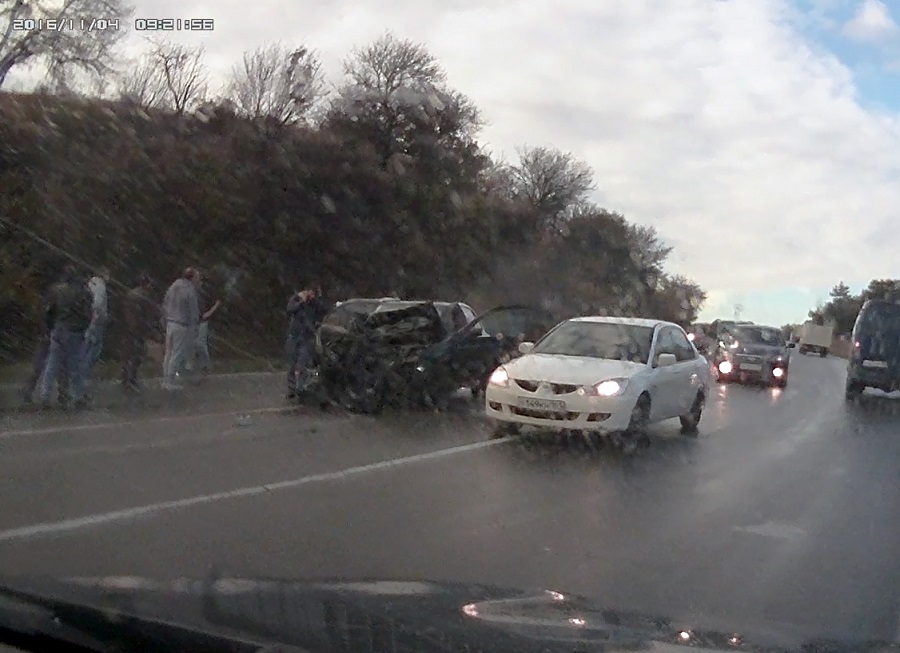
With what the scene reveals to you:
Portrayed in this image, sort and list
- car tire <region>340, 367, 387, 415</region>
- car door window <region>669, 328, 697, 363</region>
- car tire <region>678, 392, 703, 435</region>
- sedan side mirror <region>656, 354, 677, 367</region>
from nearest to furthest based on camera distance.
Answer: sedan side mirror <region>656, 354, 677, 367</region> → car door window <region>669, 328, 697, 363</region> → car tire <region>678, 392, 703, 435</region> → car tire <region>340, 367, 387, 415</region>

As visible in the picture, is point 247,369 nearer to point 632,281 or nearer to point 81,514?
point 81,514

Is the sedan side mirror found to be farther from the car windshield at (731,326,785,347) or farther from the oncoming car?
the car windshield at (731,326,785,347)

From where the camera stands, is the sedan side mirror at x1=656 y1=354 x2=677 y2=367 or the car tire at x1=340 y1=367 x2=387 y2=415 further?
the car tire at x1=340 y1=367 x2=387 y2=415

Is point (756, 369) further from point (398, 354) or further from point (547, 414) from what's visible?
point (547, 414)

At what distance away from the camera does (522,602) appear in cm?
391

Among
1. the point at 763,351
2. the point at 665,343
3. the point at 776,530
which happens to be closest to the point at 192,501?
the point at 776,530

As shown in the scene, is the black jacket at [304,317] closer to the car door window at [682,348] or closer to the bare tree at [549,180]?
the car door window at [682,348]

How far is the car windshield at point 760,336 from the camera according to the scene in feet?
91.4

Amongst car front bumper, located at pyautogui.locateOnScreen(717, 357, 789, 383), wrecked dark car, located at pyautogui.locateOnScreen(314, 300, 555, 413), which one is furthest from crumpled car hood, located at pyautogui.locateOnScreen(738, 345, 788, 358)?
wrecked dark car, located at pyautogui.locateOnScreen(314, 300, 555, 413)

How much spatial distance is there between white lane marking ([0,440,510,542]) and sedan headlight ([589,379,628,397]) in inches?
65.2

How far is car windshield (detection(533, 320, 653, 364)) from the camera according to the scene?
1275 cm

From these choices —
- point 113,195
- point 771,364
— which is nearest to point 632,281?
point 771,364

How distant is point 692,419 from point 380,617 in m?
11.4

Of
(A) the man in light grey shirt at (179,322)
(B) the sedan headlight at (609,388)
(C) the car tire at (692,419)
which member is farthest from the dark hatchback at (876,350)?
(A) the man in light grey shirt at (179,322)
